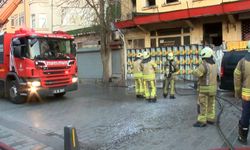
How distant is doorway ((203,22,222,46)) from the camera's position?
19.2 m

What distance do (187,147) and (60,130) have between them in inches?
141

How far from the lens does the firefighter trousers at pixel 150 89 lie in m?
12.7

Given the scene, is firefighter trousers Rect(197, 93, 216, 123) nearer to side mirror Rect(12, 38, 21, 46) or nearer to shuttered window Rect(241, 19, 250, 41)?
side mirror Rect(12, 38, 21, 46)

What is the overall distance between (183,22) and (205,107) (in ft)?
39.6

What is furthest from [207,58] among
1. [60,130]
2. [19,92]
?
[19,92]

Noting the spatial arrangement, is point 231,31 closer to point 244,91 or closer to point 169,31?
point 169,31

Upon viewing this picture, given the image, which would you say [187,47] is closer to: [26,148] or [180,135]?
[180,135]

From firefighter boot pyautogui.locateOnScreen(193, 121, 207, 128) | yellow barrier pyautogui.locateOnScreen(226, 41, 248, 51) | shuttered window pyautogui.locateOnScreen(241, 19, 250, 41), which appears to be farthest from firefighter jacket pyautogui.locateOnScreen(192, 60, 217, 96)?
shuttered window pyautogui.locateOnScreen(241, 19, 250, 41)

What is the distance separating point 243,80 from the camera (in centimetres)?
701

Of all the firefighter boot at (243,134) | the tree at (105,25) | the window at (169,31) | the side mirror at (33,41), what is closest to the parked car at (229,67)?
the firefighter boot at (243,134)

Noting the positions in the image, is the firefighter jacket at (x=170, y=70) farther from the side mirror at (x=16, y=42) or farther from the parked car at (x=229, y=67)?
the side mirror at (x=16, y=42)

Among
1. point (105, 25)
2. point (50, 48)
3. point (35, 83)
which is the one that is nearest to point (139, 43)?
point (105, 25)

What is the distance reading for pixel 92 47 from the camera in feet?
84.5

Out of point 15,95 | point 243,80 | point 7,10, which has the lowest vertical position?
point 15,95
